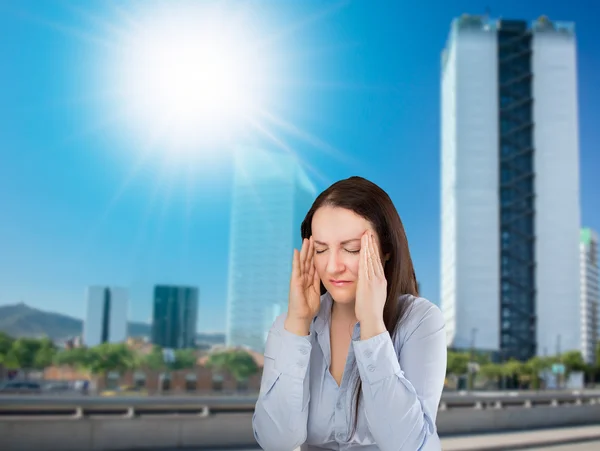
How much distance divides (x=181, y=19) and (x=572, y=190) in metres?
72.5

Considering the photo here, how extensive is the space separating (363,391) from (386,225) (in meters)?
0.41

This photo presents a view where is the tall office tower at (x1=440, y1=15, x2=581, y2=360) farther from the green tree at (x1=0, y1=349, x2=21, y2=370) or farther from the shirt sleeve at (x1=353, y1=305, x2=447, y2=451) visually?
the shirt sleeve at (x1=353, y1=305, x2=447, y2=451)

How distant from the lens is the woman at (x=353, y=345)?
4.90 ft

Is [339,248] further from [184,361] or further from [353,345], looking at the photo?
[184,361]

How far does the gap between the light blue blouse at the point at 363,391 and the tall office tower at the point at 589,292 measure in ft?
514

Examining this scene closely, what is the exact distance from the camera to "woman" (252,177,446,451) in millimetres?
1494

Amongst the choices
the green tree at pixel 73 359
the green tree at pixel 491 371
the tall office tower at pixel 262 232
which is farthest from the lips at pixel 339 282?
the tall office tower at pixel 262 232

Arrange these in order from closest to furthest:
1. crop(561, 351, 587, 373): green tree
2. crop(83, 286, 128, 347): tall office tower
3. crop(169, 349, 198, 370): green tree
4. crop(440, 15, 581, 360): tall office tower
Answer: crop(561, 351, 587, 373): green tree, crop(169, 349, 198, 370): green tree, crop(440, 15, 581, 360): tall office tower, crop(83, 286, 128, 347): tall office tower

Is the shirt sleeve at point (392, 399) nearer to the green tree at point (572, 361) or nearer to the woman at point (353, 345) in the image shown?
the woman at point (353, 345)

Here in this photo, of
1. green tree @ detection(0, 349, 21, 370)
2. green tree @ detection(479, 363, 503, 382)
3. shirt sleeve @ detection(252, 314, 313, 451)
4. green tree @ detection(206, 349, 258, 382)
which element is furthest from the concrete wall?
green tree @ detection(479, 363, 503, 382)

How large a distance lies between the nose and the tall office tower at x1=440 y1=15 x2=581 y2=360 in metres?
80.5

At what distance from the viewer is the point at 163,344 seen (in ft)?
341

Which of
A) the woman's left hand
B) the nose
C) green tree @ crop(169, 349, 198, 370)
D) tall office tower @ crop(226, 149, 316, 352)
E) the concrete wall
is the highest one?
tall office tower @ crop(226, 149, 316, 352)

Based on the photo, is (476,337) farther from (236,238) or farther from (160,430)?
(160,430)
